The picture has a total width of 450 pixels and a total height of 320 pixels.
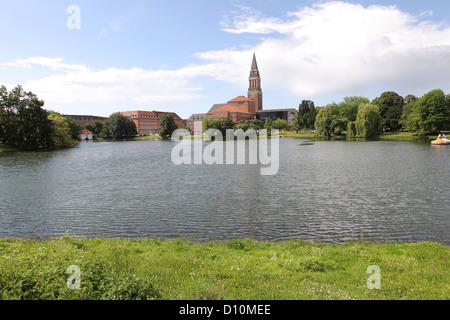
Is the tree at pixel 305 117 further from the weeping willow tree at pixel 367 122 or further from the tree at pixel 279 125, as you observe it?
the weeping willow tree at pixel 367 122

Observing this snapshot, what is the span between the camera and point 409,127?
92125 millimetres

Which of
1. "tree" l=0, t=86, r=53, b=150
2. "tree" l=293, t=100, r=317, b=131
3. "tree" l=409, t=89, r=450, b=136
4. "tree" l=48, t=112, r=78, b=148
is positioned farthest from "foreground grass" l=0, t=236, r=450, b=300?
"tree" l=293, t=100, r=317, b=131

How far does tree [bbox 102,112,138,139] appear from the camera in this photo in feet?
511

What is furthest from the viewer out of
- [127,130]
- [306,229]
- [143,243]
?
[127,130]

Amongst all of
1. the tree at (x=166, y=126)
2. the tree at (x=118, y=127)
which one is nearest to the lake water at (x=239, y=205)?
the tree at (x=166, y=126)

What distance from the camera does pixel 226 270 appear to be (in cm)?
879

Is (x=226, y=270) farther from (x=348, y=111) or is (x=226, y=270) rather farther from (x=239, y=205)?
(x=348, y=111)

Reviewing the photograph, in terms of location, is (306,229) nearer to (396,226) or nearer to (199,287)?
(396,226)

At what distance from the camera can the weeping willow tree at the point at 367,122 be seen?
95000mm

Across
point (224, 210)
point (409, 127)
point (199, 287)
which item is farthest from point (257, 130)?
point (199, 287)

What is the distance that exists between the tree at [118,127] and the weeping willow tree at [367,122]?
4510 inches

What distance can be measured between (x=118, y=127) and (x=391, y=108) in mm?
126424
